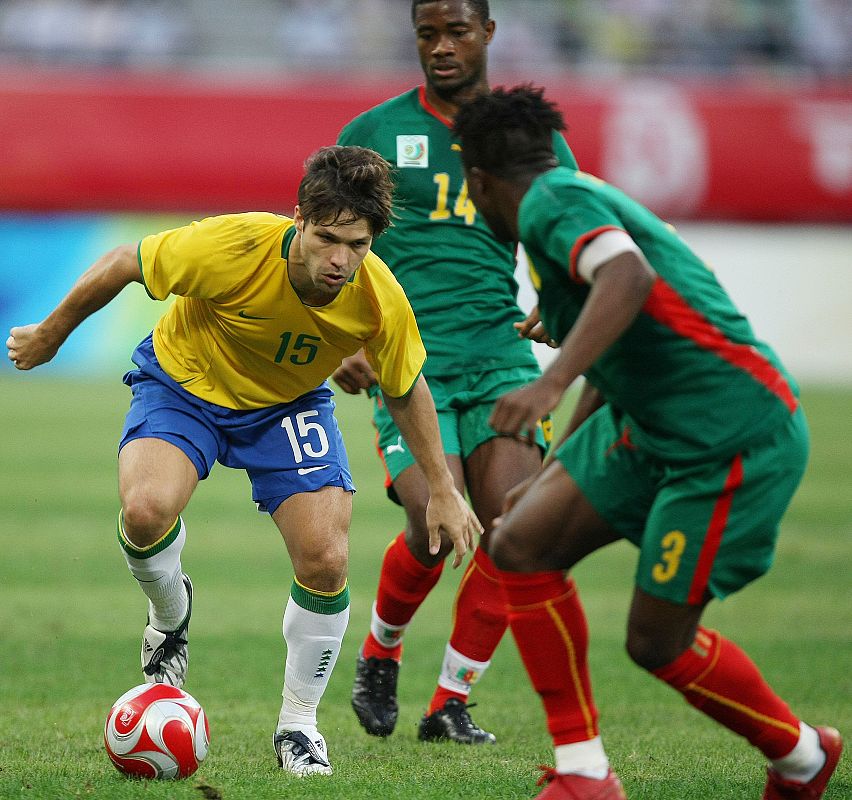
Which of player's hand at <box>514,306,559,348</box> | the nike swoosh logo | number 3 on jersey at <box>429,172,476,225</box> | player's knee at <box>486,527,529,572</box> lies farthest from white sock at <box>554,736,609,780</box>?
number 3 on jersey at <box>429,172,476,225</box>

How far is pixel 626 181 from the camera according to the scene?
22.2 m

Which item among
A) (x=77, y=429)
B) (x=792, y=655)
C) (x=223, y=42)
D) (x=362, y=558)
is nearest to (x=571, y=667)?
(x=792, y=655)

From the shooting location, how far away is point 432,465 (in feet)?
16.1

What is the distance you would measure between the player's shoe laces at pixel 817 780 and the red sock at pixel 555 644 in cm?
64

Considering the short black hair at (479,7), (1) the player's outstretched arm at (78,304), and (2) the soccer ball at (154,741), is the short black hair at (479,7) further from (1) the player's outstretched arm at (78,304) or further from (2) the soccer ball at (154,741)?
(2) the soccer ball at (154,741)

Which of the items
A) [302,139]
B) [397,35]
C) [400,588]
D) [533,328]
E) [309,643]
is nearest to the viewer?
[309,643]

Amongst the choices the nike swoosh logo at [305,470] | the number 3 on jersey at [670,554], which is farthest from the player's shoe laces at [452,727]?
the number 3 on jersey at [670,554]

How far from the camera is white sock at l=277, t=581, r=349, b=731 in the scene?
5070 millimetres

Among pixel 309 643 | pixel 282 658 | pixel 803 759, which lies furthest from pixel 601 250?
pixel 282 658

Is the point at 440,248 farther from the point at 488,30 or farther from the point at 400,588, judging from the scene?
the point at 400,588

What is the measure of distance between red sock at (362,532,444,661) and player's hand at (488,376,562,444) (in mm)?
2330

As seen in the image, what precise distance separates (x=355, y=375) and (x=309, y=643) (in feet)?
3.82

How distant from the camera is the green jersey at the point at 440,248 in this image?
233 inches

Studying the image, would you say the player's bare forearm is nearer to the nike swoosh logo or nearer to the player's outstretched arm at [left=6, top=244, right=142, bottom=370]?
the nike swoosh logo
